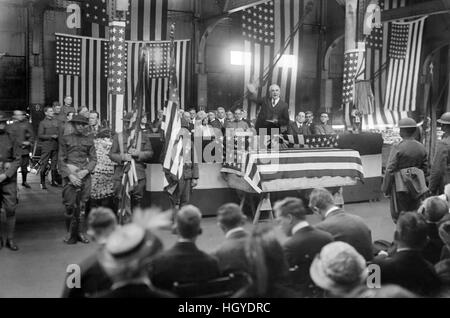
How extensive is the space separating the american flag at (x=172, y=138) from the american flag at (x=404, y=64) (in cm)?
1055

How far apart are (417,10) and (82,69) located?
8.60 metres

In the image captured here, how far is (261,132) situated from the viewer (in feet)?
24.6

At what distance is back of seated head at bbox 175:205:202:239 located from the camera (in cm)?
255

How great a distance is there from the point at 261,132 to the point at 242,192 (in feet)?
3.00

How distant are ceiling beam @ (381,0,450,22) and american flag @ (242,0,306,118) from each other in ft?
8.11

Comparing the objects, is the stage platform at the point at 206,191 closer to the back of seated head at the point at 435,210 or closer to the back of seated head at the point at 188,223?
the back of seated head at the point at 435,210

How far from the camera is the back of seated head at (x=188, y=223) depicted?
255 cm

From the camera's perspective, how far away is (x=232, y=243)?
268 cm

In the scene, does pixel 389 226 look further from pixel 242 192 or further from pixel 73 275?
pixel 73 275

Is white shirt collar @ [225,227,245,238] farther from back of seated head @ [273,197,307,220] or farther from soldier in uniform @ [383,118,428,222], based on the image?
soldier in uniform @ [383,118,428,222]

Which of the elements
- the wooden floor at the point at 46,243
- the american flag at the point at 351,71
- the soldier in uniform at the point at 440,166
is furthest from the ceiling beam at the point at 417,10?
the soldier in uniform at the point at 440,166

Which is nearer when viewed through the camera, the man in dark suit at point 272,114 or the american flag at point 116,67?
the american flag at point 116,67

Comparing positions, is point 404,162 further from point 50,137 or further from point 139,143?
point 50,137

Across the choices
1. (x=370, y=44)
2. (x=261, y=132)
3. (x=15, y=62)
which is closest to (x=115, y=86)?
(x=261, y=132)
